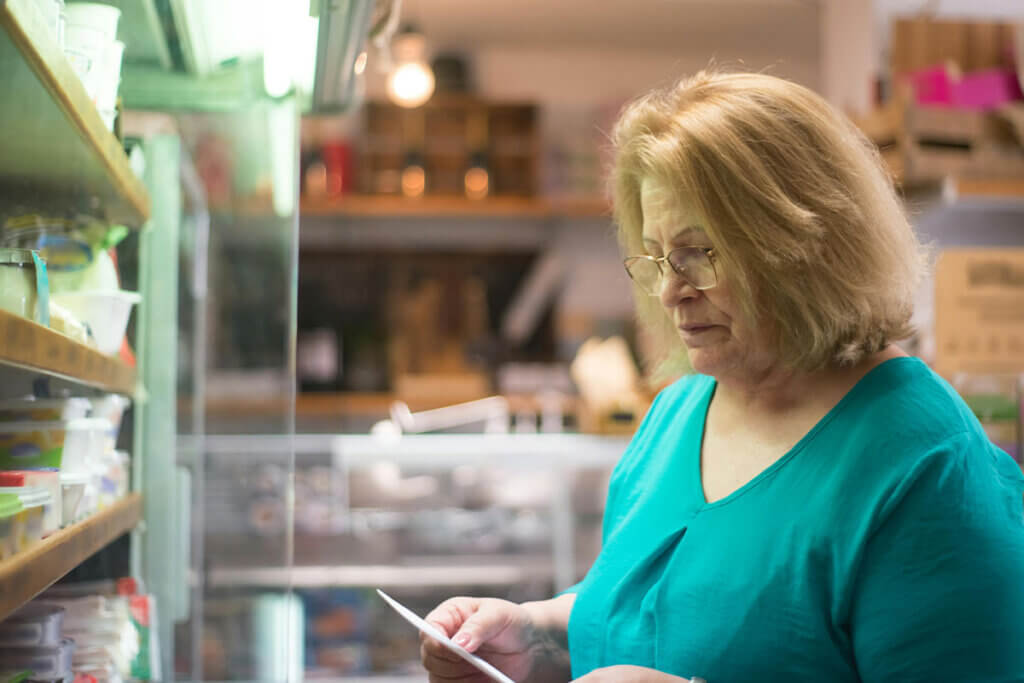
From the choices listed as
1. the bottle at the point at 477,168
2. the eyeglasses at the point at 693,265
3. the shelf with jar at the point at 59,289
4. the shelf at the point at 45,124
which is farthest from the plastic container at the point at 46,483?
the bottle at the point at 477,168

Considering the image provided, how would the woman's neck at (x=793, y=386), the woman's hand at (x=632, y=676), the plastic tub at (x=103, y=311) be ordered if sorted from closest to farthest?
the woman's hand at (x=632, y=676) < the woman's neck at (x=793, y=386) < the plastic tub at (x=103, y=311)

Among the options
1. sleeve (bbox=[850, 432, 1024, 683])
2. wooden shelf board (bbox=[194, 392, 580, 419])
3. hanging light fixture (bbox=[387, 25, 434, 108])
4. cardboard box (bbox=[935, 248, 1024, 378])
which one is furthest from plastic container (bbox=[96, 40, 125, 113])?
hanging light fixture (bbox=[387, 25, 434, 108])

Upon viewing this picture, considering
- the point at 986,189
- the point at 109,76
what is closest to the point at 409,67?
the point at 986,189

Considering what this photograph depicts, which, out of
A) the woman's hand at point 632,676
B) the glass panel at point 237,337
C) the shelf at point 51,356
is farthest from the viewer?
the glass panel at point 237,337

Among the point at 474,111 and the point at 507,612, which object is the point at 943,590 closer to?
the point at 507,612

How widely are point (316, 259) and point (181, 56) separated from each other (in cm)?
413

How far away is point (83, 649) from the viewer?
1.32 meters

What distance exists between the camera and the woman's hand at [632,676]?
1.09 m

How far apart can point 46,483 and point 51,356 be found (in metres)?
0.16

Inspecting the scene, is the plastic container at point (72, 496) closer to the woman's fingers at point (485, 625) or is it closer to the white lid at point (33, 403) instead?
the white lid at point (33, 403)

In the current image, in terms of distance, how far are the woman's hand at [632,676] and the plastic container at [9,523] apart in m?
0.59

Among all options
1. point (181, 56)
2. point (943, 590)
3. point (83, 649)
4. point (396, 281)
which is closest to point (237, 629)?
point (83, 649)

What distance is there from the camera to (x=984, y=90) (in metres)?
3.39

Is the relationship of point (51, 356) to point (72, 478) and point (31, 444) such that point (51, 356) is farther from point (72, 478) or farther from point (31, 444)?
point (72, 478)
